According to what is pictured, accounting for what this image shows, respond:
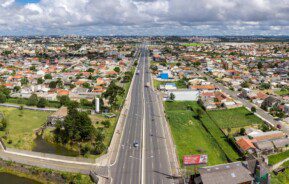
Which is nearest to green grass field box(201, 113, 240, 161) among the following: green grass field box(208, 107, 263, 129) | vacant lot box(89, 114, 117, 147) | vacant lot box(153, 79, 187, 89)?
green grass field box(208, 107, 263, 129)

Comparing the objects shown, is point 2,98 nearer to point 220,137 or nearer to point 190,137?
point 190,137

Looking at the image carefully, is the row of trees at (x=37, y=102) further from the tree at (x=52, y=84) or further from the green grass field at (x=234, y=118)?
the green grass field at (x=234, y=118)

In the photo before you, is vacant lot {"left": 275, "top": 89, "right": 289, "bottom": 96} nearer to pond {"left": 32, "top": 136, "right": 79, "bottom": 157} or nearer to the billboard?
the billboard

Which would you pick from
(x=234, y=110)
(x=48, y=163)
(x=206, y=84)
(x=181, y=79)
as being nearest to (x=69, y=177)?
(x=48, y=163)

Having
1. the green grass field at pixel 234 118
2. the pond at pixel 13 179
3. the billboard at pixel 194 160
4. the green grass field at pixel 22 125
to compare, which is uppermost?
the billboard at pixel 194 160

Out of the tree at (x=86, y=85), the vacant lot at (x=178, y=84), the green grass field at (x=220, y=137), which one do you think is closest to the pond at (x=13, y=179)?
the green grass field at (x=220, y=137)

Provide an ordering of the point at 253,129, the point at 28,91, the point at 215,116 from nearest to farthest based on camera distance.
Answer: the point at 253,129
the point at 215,116
the point at 28,91

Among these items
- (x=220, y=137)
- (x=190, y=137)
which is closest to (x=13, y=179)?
(x=190, y=137)

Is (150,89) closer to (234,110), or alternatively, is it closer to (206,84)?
(206,84)
